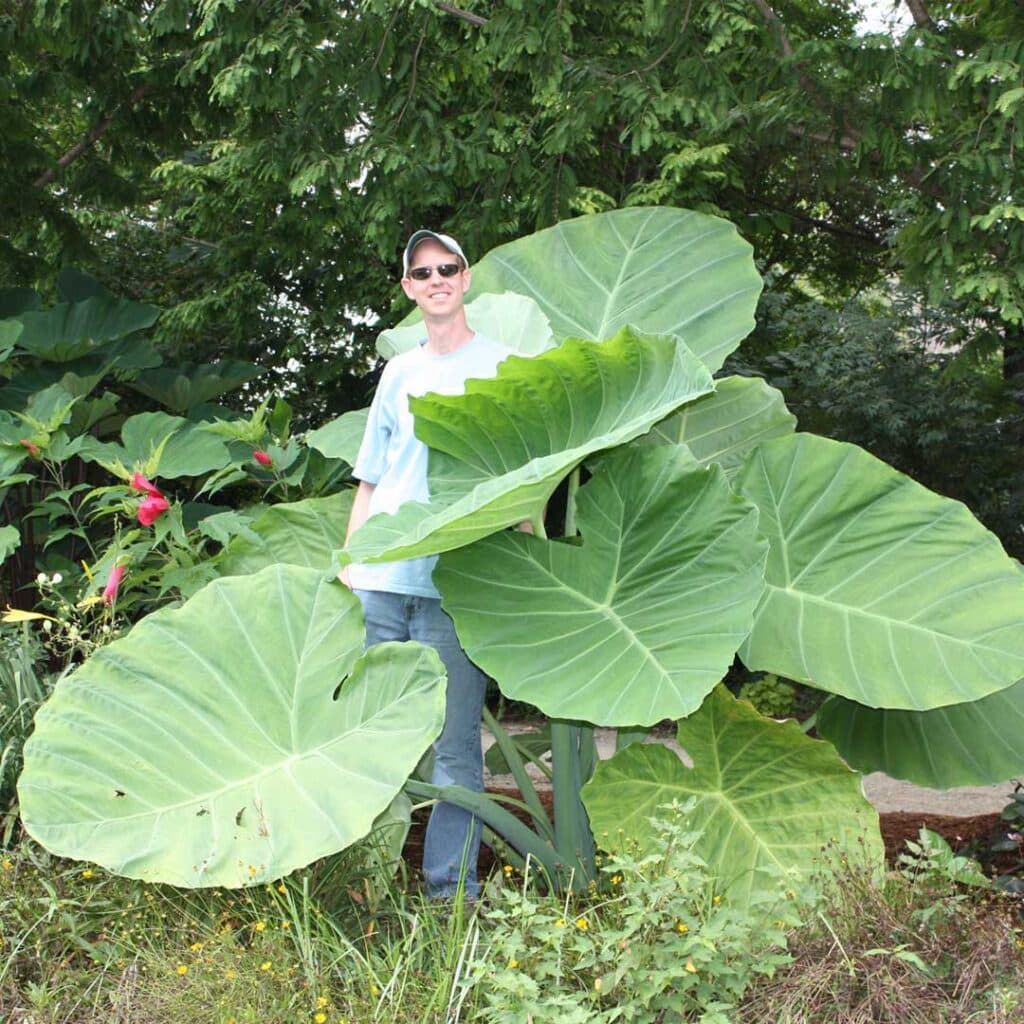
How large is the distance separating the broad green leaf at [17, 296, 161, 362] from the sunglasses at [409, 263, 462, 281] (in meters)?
3.30

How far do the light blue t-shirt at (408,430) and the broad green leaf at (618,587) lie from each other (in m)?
0.17

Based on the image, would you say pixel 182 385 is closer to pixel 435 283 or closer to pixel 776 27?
pixel 776 27

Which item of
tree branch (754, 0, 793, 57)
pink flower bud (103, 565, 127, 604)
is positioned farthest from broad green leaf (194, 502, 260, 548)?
tree branch (754, 0, 793, 57)

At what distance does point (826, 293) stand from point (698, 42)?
542cm

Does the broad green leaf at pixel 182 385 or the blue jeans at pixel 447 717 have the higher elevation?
the blue jeans at pixel 447 717

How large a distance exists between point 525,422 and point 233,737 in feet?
2.97

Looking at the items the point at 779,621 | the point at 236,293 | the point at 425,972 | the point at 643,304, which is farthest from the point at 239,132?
the point at 425,972

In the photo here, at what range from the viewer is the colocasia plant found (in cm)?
251

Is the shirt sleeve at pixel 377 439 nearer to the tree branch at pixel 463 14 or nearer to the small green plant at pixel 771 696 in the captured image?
the tree branch at pixel 463 14

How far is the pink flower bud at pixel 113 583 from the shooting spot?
122 inches

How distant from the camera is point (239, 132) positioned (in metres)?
6.33

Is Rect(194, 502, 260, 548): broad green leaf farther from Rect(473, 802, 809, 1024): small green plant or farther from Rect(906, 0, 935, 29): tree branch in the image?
Rect(906, 0, 935, 29): tree branch

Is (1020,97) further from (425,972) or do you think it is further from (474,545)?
(425,972)

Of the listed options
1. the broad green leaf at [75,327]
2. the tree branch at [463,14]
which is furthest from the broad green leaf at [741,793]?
the broad green leaf at [75,327]
